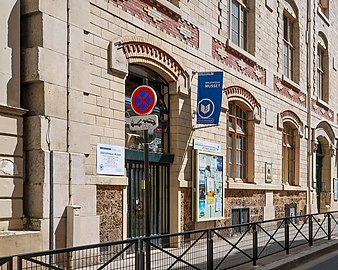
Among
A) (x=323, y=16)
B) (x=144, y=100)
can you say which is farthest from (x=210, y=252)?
(x=323, y=16)

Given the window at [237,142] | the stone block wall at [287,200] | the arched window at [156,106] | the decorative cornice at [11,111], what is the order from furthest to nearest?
the stone block wall at [287,200], the window at [237,142], the arched window at [156,106], the decorative cornice at [11,111]

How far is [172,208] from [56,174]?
4.49m

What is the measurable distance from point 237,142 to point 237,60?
257 cm

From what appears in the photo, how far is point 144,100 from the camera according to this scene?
7809 millimetres

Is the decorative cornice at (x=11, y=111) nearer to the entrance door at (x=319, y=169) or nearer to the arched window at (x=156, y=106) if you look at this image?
the arched window at (x=156, y=106)

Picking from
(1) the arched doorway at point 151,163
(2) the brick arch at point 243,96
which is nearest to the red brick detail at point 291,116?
(2) the brick arch at point 243,96

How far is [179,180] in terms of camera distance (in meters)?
12.5

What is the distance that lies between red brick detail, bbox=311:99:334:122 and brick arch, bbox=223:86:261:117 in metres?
7.41

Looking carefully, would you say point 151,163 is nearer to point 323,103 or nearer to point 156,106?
point 156,106

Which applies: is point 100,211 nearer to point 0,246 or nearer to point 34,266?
point 0,246

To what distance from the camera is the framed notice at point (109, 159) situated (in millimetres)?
9805

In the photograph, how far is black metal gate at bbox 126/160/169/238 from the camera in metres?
11.2

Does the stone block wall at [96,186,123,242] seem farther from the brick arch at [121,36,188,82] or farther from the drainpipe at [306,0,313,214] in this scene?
the drainpipe at [306,0,313,214]

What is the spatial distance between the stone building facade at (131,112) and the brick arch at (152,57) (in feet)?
0.11
